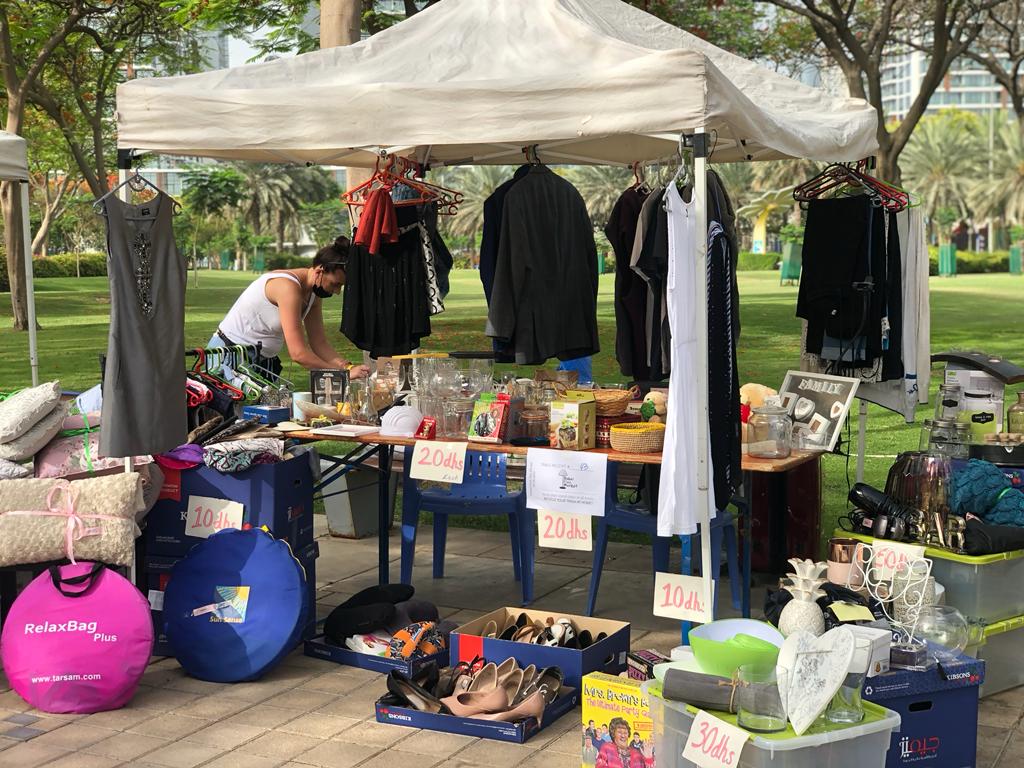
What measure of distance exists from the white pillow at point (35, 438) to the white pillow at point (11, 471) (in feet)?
0.11

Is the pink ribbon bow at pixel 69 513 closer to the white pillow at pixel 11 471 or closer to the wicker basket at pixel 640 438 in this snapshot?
the white pillow at pixel 11 471

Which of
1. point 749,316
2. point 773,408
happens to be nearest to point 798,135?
point 773,408

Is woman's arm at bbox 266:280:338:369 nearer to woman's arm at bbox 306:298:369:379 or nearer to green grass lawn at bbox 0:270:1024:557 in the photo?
woman's arm at bbox 306:298:369:379

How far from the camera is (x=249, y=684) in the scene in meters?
4.61

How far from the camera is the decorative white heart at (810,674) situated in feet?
10.2

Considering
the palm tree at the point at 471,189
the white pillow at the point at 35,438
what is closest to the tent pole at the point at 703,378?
the white pillow at the point at 35,438

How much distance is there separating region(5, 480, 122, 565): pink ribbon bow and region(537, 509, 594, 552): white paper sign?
158cm

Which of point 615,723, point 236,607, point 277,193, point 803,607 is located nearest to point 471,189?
point 277,193

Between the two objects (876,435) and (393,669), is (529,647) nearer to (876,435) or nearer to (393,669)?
(393,669)

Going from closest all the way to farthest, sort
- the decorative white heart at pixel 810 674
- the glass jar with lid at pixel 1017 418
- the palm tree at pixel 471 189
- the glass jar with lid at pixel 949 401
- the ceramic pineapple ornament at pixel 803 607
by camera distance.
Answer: the decorative white heart at pixel 810 674 → the ceramic pineapple ornament at pixel 803 607 → the glass jar with lid at pixel 1017 418 → the glass jar with lid at pixel 949 401 → the palm tree at pixel 471 189

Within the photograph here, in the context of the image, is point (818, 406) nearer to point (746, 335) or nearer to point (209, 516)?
point (209, 516)

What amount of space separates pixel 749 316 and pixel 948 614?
19.0 m

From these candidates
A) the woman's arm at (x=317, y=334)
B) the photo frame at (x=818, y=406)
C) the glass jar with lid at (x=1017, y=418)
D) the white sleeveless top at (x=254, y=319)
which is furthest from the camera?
the woman's arm at (x=317, y=334)

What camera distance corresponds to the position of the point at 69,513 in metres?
4.52
